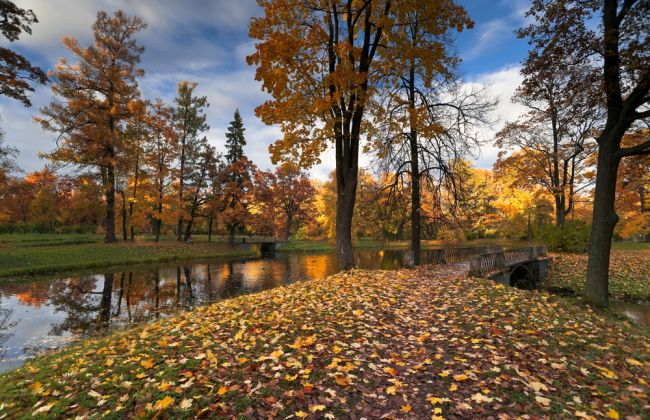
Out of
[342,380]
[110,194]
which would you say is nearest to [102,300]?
[342,380]

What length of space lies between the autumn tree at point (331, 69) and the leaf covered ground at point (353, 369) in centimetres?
607

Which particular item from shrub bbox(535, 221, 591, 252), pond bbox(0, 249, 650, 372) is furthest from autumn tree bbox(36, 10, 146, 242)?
shrub bbox(535, 221, 591, 252)

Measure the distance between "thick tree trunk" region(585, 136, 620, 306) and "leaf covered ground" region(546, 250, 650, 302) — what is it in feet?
23.2

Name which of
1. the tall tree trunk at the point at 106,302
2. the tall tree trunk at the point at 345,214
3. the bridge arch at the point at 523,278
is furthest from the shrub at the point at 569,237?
the tall tree trunk at the point at 106,302

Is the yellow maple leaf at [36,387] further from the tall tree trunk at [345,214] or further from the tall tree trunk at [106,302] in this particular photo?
the tall tree trunk at [345,214]

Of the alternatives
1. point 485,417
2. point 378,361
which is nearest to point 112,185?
point 378,361

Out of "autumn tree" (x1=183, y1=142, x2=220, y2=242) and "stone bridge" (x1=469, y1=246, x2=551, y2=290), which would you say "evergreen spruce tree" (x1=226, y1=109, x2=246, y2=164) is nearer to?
"autumn tree" (x1=183, y1=142, x2=220, y2=242)

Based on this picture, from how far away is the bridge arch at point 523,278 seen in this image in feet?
58.6

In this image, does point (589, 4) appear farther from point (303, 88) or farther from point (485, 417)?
point (485, 417)

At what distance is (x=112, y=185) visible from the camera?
25453 millimetres

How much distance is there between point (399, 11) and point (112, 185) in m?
25.4

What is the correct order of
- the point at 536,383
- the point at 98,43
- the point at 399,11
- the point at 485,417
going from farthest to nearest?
1. the point at 98,43
2. the point at 399,11
3. the point at 536,383
4. the point at 485,417

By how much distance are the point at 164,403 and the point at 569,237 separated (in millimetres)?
28597

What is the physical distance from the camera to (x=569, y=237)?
77.1ft
